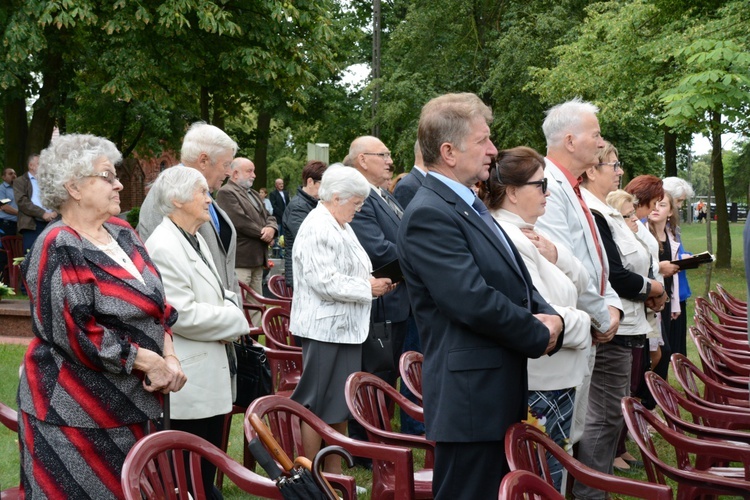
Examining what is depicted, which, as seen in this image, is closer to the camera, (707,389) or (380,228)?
(707,389)

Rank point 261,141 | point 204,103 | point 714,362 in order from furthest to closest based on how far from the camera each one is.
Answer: point 261,141
point 204,103
point 714,362

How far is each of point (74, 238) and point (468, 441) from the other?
1697mm

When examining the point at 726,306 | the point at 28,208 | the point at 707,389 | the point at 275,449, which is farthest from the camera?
the point at 28,208

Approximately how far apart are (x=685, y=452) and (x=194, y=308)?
8.00ft

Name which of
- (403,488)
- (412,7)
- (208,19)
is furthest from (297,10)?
(412,7)

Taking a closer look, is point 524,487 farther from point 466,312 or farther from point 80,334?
point 80,334

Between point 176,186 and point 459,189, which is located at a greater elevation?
point 176,186

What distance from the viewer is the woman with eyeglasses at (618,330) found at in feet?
17.2

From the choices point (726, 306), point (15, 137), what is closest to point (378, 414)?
point (726, 306)

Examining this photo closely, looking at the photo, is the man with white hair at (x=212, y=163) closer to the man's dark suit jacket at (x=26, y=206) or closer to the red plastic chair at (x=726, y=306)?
the red plastic chair at (x=726, y=306)

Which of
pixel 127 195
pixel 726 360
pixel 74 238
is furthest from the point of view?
pixel 127 195

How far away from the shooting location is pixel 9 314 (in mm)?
10383

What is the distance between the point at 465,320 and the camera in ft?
10.9

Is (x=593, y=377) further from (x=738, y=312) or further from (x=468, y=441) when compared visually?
(x=738, y=312)
